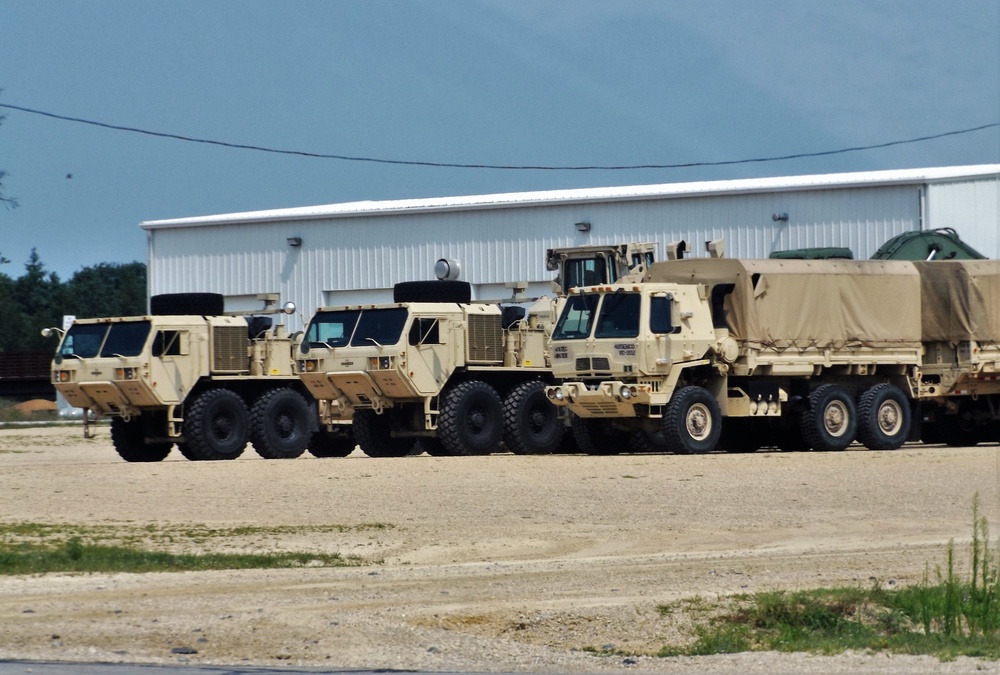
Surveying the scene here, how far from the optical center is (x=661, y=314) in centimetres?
2505

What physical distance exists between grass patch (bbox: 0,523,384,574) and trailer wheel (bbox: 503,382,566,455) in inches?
374

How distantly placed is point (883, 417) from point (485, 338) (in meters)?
6.47

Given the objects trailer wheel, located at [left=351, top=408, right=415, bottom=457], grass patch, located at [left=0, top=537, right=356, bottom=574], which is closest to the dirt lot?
grass patch, located at [left=0, top=537, right=356, bottom=574]

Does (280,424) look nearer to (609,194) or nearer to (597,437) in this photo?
(597,437)

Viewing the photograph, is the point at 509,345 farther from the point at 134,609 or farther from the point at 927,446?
the point at 134,609

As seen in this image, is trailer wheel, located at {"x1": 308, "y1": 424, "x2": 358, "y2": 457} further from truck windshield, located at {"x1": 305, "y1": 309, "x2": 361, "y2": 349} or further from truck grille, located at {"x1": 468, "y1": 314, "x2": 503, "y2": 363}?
truck grille, located at {"x1": 468, "y1": 314, "x2": 503, "y2": 363}

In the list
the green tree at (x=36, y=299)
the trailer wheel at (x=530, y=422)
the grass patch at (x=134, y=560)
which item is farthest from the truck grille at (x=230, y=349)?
the green tree at (x=36, y=299)

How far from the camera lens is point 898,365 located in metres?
27.4

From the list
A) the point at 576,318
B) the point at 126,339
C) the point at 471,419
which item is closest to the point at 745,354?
the point at 576,318

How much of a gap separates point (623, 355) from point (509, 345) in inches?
133

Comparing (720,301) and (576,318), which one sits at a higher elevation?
(720,301)

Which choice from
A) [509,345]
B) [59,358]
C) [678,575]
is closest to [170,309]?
[59,358]

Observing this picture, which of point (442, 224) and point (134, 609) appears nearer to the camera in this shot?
point (134, 609)

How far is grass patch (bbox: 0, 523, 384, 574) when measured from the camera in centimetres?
1416
